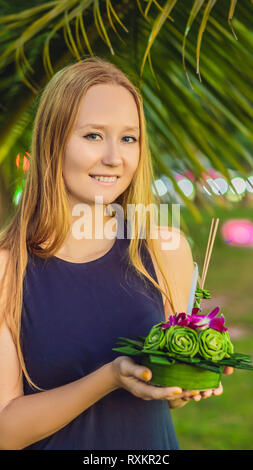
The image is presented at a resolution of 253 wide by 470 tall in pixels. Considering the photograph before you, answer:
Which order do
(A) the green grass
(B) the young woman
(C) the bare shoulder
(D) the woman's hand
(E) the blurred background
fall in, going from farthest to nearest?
(A) the green grass < (E) the blurred background < (C) the bare shoulder < (B) the young woman < (D) the woman's hand

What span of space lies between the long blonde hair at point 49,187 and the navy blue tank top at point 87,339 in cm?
3

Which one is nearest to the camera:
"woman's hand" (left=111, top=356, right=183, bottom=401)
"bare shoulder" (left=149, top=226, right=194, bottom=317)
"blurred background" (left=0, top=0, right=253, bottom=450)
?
"woman's hand" (left=111, top=356, right=183, bottom=401)

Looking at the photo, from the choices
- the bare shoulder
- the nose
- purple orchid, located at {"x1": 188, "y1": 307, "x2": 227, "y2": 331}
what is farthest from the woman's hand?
the nose

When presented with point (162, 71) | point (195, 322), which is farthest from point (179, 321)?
point (162, 71)

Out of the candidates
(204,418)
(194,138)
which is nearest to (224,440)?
(204,418)

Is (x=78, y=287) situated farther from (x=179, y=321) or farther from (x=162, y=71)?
(x=162, y=71)

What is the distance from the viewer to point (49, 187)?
4.06ft

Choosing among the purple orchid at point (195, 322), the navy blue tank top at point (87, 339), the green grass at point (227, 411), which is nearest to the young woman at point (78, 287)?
the navy blue tank top at point (87, 339)

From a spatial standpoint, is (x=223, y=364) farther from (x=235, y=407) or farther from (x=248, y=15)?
(x=235, y=407)

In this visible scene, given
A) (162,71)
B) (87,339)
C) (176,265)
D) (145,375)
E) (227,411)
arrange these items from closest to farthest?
(145,375)
(87,339)
(176,265)
(162,71)
(227,411)

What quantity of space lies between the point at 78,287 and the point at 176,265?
0.78 feet

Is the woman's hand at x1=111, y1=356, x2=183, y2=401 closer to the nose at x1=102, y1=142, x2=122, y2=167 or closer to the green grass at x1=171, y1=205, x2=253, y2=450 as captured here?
the nose at x1=102, y1=142, x2=122, y2=167

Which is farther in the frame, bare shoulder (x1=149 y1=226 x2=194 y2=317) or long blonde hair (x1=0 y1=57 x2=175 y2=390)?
bare shoulder (x1=149 y1=226 x2=194 y2=317)

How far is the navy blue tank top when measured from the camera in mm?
1181
